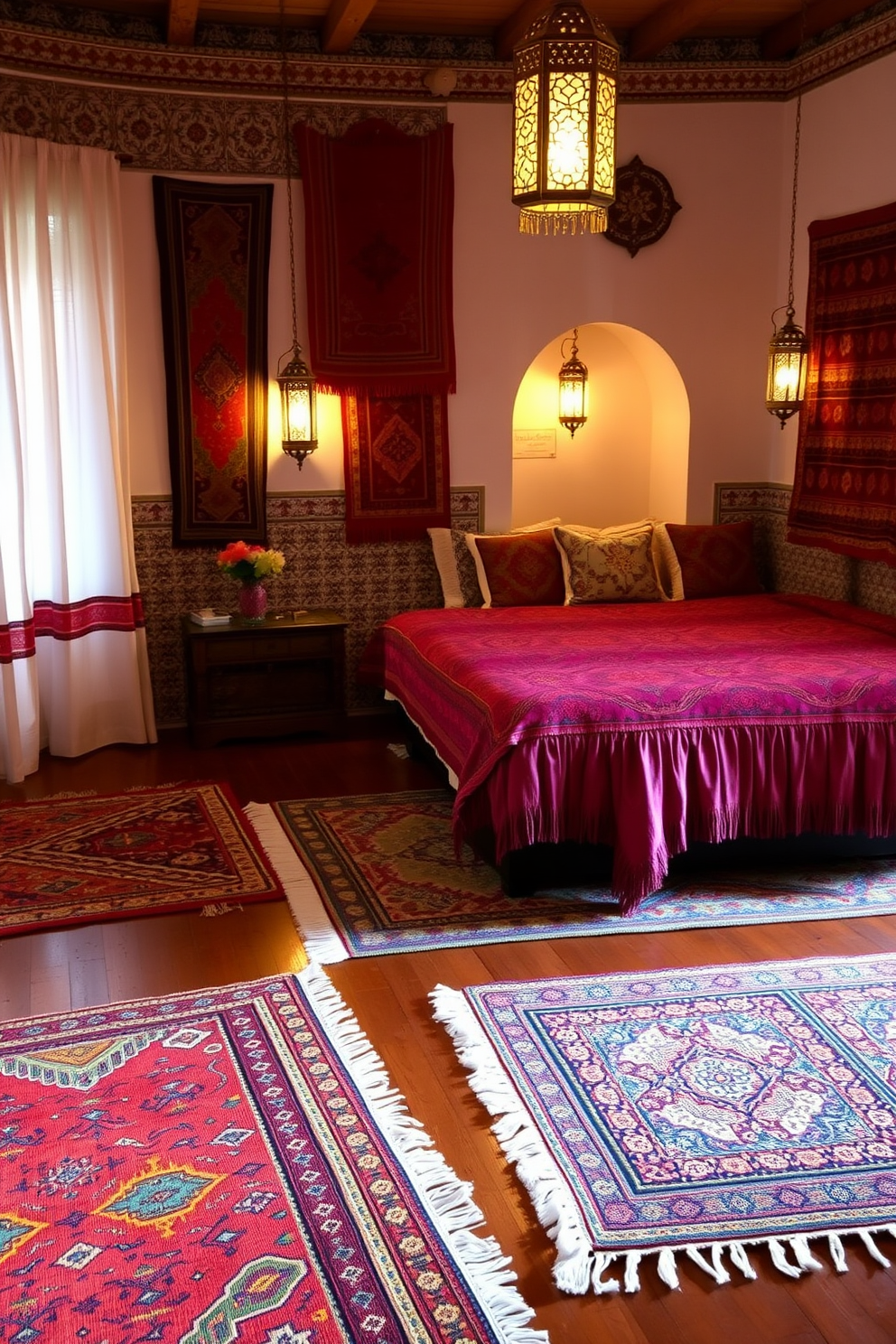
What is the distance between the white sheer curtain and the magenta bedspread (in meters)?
2.02

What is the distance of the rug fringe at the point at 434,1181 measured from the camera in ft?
Answer: 7.37

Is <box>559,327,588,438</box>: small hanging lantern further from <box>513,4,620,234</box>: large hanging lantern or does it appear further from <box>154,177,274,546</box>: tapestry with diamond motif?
<box>513,4,620,234</box>: large hanging lantern

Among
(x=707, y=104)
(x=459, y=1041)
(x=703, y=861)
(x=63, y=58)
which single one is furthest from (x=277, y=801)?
(x=707, y=104)

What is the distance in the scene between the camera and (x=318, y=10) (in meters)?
5.72

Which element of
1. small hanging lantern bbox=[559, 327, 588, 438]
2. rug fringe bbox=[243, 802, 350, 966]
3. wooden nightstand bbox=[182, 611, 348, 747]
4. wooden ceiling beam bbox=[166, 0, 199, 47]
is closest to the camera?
rug fringe bbox=[243, 802, 350, 966]

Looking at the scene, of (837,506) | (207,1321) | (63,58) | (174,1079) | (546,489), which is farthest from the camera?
(546,489)

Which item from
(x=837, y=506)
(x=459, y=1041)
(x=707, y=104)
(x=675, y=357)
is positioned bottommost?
(x=459, y=1041)

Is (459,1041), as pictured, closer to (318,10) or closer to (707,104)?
(318,10)

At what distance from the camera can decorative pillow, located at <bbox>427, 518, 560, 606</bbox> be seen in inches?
249

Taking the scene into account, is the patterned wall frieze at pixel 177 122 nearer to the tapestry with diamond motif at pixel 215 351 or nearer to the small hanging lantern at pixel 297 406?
the tapestry with diamond motif at pixel 215 351

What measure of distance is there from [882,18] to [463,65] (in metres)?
1.95

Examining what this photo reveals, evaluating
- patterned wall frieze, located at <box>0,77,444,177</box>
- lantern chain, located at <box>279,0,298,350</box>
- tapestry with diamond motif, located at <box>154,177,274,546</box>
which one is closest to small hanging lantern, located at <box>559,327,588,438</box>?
patterned wall frieze, located at <box>0,77,444,177</box>

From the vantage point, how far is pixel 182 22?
5543 millimetres

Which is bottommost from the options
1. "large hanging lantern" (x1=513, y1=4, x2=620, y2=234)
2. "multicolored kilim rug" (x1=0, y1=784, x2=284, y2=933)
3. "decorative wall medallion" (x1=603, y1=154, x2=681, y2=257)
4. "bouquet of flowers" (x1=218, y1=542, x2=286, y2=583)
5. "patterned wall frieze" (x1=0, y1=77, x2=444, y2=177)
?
"multicolored kilim rug" (x1=0, y1=784, x2=284, y2=933)
